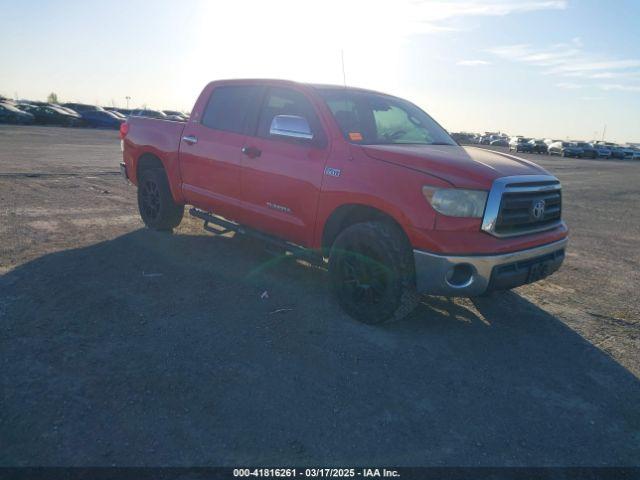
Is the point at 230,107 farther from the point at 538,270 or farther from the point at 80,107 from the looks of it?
the point at 80,107

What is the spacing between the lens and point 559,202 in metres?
4.27

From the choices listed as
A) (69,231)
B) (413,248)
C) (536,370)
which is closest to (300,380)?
(413,248)

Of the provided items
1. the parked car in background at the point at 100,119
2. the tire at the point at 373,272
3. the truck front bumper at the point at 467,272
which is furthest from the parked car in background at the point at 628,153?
the tire at the point at 373,272

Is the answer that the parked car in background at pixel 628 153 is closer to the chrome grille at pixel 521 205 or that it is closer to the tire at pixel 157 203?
the chrome grille at pixel 521 205

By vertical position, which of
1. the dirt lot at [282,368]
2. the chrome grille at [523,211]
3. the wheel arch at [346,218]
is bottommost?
the dirt lot at [282,368]

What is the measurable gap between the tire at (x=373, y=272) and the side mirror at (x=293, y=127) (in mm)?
936

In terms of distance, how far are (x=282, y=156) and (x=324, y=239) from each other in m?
0.90

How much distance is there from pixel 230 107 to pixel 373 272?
8.66ft

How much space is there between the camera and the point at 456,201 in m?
3.47

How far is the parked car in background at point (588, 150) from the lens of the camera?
46125 millimetres

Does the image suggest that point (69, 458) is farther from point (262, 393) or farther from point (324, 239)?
point (324, 239)

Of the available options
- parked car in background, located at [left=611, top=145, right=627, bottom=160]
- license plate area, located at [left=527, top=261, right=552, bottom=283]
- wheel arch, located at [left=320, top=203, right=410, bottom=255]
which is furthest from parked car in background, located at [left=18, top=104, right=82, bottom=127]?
parked car in background, located at [left=611, top=145, right=627, bottom=160]

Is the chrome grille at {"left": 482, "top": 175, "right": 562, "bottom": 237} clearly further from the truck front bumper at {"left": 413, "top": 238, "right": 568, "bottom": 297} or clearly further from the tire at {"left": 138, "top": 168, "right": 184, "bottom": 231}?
the tire at {"left": 138, "top": 168, "right": 184, "bottom": 231}

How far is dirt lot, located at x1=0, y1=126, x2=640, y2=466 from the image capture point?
8.21ft
